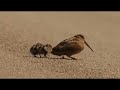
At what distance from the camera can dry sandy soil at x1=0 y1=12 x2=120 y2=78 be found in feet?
28.3

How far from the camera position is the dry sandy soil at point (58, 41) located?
863 centimetres

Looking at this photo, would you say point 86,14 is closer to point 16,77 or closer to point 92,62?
point 92,62

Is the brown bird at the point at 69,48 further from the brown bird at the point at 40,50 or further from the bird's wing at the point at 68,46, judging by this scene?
the brown bird at the point at 40,50

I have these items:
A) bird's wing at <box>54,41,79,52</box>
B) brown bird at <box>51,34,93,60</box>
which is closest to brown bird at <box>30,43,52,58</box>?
brown bird at <box>51,34,93,60</box>

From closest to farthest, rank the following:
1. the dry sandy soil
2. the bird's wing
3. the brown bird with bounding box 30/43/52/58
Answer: the dry sandy soil → the bird's wing → the brown bird with bounding box 30/43/52/58

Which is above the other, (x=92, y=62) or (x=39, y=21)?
(x=39, y=21)

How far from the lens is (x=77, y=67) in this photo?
894 cm

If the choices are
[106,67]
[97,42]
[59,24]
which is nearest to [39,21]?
[59,24]

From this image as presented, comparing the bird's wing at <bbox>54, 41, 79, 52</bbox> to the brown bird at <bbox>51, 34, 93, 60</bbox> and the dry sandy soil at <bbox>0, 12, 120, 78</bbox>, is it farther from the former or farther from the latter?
the dry sandy soil at <bbox>0, 12, 120, 78</bbox>

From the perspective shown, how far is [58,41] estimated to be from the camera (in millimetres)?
11422

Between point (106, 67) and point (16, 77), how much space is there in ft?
6.85

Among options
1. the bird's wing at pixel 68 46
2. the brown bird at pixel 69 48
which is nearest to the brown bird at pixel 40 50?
the brown bird at pixel 69 48

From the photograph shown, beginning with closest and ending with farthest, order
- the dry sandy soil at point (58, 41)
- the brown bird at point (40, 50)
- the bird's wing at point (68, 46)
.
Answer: the dry sandy soil at point (58, 41)
the bird's wing at point (68, 46)
the brown bird at point (40, 50)
